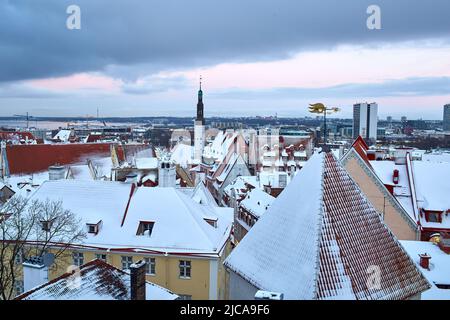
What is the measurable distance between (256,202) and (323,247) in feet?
47.6

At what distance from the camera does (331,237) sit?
6.89 m

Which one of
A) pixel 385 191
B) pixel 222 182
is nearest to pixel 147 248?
pixel 385 191

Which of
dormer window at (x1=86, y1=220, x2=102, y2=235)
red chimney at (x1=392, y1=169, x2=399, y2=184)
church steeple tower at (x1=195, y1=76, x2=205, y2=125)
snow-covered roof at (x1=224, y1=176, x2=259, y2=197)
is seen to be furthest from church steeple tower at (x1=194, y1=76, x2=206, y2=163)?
dormer window at (x1=86, y1=220, x2=102, y2=235)

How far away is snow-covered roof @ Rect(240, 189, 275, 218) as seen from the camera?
20.3 meters

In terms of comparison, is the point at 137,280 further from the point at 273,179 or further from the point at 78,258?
the point at 273,179

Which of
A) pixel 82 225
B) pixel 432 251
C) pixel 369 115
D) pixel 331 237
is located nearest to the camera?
pixel 331 237

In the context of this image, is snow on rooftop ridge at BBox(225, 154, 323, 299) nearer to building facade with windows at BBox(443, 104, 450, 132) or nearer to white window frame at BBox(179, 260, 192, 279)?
white window frame at BBox(179, 260, 192, 279)

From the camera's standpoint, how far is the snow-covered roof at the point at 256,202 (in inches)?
798

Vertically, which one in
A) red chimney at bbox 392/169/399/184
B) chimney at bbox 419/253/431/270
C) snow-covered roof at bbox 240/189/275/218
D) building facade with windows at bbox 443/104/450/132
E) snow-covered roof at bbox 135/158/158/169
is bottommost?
snow-covered roof at bbox 240/189/275/218

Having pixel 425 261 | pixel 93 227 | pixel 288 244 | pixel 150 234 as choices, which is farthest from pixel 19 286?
pixel 425 261

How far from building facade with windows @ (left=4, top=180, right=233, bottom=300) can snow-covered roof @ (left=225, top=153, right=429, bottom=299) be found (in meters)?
5.08
